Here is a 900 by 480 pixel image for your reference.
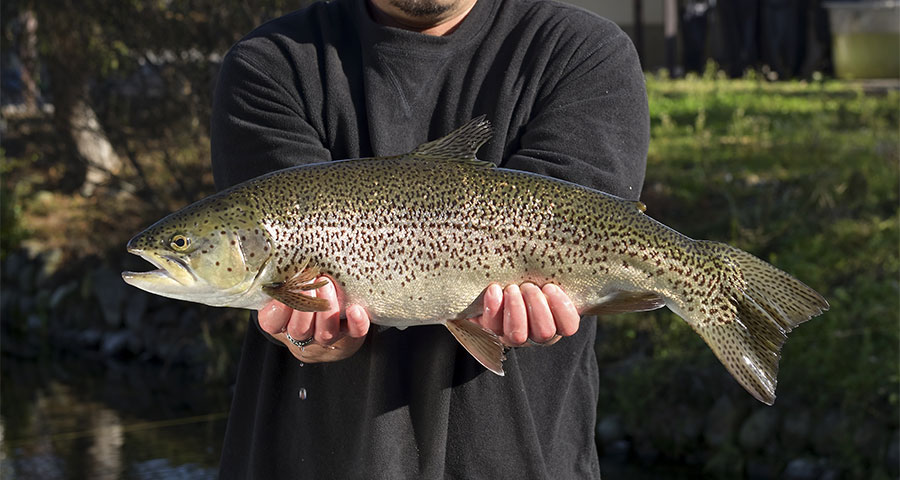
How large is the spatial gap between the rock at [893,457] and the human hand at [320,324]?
6224mm

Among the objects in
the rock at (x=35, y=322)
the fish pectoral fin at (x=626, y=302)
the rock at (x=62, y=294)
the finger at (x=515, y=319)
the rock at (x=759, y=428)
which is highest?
the finger at (x=515, y=319)

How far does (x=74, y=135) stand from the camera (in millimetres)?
14328

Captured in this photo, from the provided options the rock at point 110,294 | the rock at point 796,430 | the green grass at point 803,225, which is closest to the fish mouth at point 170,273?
the green grass at point 803,225

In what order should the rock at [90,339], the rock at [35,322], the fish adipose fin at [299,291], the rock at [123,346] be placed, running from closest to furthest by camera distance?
the fish adipose fin at [299,291], the rock at [123,346], the rock at [90,339], the rock at [35,322]

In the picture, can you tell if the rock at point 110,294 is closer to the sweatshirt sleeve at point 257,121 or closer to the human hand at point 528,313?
the sweatshirt sleeve at point 257,121

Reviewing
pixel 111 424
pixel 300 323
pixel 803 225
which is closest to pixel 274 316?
pixel 300 323

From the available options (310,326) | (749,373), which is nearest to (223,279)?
(310,326)

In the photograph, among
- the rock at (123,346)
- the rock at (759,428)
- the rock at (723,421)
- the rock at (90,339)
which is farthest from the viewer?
the rock at (90,339)

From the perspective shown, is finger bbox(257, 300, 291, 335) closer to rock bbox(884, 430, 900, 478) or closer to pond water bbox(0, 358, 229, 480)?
rock bbox(884, 430, 900, 478)

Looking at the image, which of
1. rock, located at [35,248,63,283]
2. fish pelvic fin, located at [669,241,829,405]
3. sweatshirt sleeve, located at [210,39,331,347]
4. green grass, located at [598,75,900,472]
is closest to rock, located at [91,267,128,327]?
rock, located at [35,248,63,283]

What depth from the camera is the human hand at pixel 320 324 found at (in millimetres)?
3168

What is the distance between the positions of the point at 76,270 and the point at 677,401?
871cm

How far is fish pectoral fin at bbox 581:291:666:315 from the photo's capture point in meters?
3.26

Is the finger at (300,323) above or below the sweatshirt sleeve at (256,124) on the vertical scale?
below
